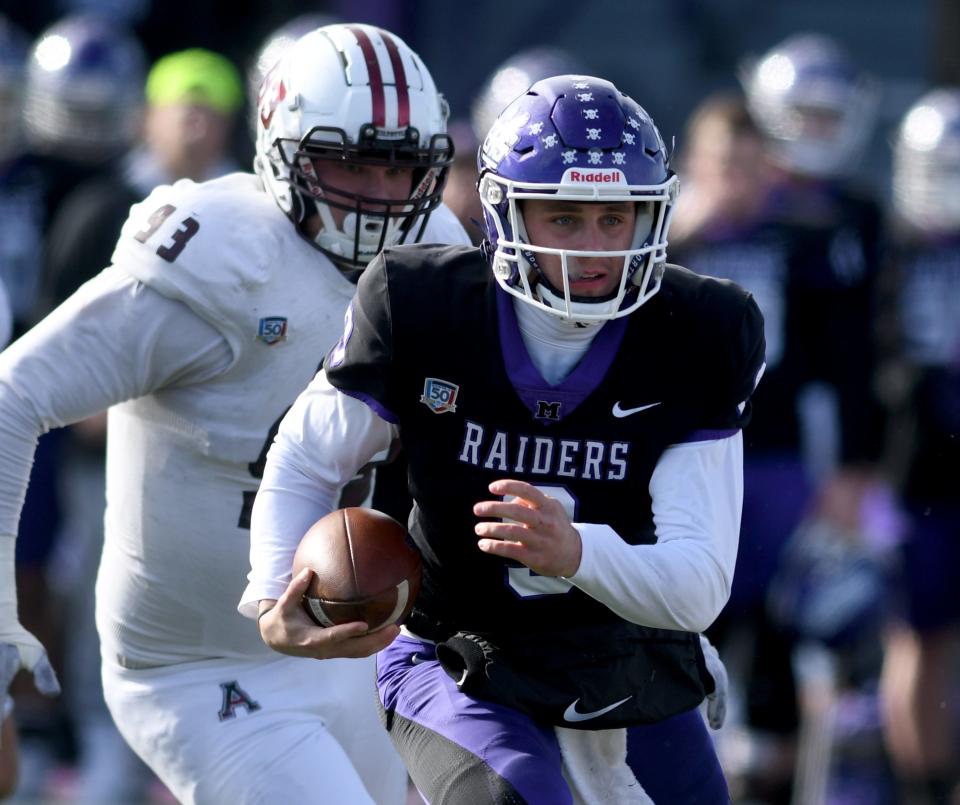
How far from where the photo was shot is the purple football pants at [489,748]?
3.50m

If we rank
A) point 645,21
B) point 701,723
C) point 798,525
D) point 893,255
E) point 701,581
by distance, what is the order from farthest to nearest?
point 645,21 < point 893,255 < point 798,525 < point 701,723 < point 701,581

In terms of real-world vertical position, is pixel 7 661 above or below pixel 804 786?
above

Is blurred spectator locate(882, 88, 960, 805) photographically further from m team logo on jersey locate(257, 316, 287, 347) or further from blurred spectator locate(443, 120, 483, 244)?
m team logo on jersey locate(257, 316, 287, 347)

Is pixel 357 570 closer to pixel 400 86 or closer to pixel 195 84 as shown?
pixel 400 86

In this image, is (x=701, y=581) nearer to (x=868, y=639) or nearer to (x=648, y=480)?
(x=648, y=480)

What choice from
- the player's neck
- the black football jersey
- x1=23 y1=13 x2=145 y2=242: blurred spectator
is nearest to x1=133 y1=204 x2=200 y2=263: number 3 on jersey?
the black football jersey

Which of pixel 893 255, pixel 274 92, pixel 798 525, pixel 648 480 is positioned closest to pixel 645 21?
pixel 893 255

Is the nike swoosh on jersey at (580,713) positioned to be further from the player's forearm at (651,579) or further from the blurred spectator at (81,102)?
the blurred spectator at (81,102)

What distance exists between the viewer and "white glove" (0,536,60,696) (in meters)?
3.98

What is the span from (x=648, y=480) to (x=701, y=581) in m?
0.23

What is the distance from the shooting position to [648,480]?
364 centimetres

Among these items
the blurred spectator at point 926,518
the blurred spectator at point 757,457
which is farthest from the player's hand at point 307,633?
the blurred spectator at point 926,518

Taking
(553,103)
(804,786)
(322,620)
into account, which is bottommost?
(804,786)

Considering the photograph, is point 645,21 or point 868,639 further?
point 645,21
